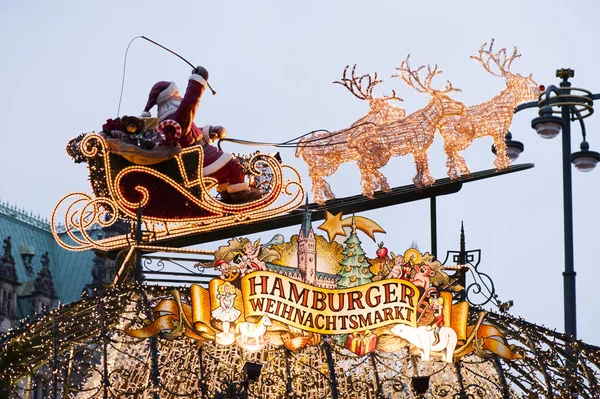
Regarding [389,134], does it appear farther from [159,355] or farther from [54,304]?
[54,304]

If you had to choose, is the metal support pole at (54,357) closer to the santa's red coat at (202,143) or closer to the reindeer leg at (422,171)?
the santa's red coat at (202,143)

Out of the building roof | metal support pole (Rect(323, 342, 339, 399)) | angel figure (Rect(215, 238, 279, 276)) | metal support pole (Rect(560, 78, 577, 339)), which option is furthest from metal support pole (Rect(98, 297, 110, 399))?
the building roof

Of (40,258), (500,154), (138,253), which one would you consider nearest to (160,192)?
(138,253)

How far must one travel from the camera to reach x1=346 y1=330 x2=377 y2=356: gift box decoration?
23344mm

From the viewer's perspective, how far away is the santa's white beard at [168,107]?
26562mm

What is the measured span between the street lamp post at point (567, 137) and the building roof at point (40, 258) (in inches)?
2054

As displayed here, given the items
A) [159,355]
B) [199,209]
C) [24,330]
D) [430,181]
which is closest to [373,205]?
[430,181]

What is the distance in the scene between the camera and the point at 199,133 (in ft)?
87.8

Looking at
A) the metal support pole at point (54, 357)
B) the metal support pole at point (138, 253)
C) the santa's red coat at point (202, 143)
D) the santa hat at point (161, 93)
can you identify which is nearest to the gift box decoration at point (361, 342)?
the metal support pole at point (138, 253)

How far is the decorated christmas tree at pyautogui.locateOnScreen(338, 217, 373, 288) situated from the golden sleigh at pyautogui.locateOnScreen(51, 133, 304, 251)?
2927 mm

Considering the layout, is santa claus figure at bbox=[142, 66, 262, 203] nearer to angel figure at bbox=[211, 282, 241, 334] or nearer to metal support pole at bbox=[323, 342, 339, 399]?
angel figure at bbox=[211, 282, 241, 334]

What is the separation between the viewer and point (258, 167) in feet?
89.1

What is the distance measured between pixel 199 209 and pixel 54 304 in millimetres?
51343

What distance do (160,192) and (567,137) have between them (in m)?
7.67
